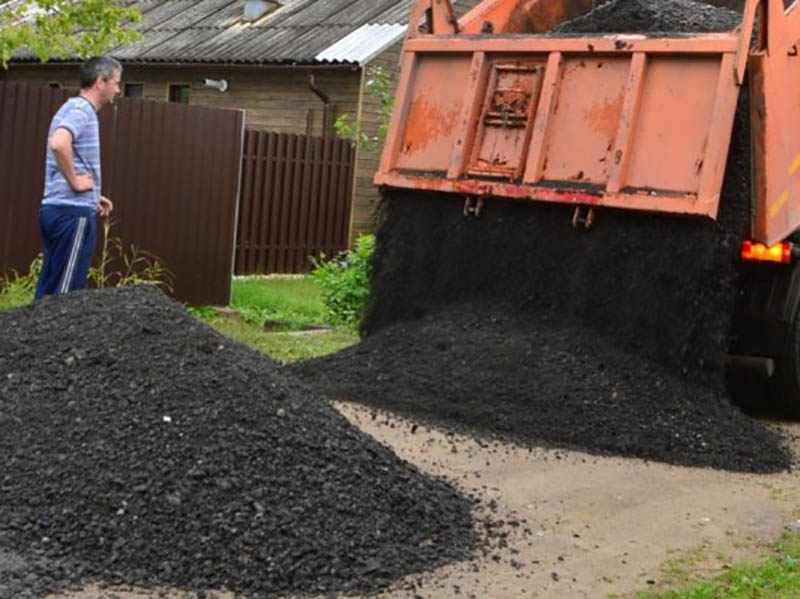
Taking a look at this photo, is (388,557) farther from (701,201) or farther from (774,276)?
(774,276)

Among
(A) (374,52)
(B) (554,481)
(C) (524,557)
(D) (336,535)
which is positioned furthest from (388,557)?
(A) (374,52)

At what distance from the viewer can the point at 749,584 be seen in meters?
4.59

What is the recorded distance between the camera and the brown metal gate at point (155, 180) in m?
11.1

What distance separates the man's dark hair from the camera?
7539 mm

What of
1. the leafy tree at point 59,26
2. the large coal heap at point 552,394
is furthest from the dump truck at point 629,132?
the leafy tree at point 59,26

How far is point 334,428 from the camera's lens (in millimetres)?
5188

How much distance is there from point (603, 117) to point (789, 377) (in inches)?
76.5

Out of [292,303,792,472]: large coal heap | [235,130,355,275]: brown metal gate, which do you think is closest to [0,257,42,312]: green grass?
[292,303,792,472]: large coal heap

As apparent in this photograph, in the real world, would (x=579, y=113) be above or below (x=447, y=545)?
above

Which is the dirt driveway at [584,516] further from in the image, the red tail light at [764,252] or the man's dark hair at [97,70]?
the man's dark hair at [97,70]

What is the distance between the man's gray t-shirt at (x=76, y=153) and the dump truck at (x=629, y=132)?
1700 mm

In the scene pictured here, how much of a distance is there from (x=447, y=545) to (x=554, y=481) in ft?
4.36

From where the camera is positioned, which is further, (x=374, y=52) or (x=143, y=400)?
(x=374, y=52)

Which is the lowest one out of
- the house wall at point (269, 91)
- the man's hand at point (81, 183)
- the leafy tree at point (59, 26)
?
the house wall at point (269, 91)
